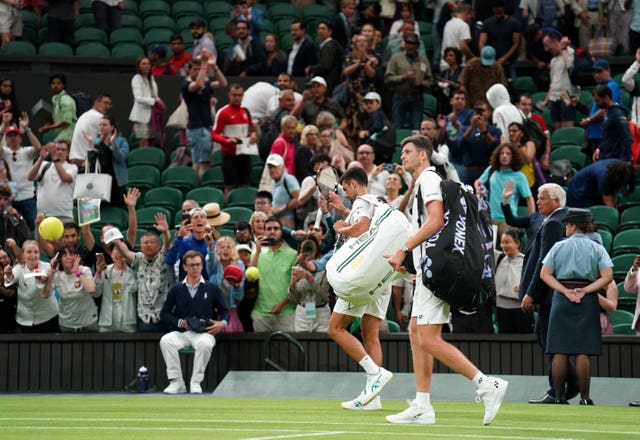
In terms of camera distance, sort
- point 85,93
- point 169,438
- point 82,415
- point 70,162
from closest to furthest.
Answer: point 169,438
point 82,415
point 70,162
point 85,93

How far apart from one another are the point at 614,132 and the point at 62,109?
8218 millimetres

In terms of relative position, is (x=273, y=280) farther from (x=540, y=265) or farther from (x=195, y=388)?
(x=540, y=265)

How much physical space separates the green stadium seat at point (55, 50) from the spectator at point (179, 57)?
79.8 inches

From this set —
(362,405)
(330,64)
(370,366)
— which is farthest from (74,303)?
(330,64)

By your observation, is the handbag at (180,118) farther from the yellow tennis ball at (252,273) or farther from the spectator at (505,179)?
the spectator at (505,179)

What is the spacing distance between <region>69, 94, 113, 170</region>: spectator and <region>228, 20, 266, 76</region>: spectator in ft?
11.3

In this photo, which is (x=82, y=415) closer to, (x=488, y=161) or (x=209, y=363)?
(x=209, y=363)

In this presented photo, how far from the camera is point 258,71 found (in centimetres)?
2197

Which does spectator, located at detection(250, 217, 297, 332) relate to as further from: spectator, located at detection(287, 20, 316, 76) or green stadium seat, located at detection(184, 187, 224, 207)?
spectator, located at detection(287, 20, 316, 76)

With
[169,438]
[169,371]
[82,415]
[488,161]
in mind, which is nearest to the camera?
[169,438]

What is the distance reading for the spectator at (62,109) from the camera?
20.2m

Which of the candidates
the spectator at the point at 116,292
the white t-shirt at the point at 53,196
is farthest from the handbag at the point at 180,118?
the spectator at the point at 116,292

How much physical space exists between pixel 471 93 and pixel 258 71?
4057mm

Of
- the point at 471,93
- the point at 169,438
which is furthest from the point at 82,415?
the point at 471,93
